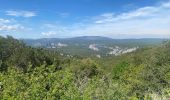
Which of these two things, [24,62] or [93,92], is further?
[24,62]

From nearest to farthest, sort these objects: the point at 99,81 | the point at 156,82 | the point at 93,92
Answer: the point at 93,92
the point at 99,81
the point at 156,82

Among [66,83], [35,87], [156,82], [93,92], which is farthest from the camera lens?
[156,82]

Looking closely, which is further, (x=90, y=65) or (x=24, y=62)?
(x=24, y=62)

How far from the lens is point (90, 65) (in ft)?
306

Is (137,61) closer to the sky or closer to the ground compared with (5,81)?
closer to the ground

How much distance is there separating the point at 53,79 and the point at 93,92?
254 centimetres

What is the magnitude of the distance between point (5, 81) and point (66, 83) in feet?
11.5

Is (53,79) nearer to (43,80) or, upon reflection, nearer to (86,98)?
(43,80)

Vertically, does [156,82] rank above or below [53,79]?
below

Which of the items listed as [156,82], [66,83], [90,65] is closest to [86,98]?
[66,83]

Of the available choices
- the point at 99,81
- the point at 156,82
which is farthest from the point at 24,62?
the point at 99,81

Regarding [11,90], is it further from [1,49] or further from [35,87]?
[1,49]

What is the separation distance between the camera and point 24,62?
10525 cm

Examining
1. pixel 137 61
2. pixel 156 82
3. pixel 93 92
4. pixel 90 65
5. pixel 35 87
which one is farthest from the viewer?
pixel 137 61
